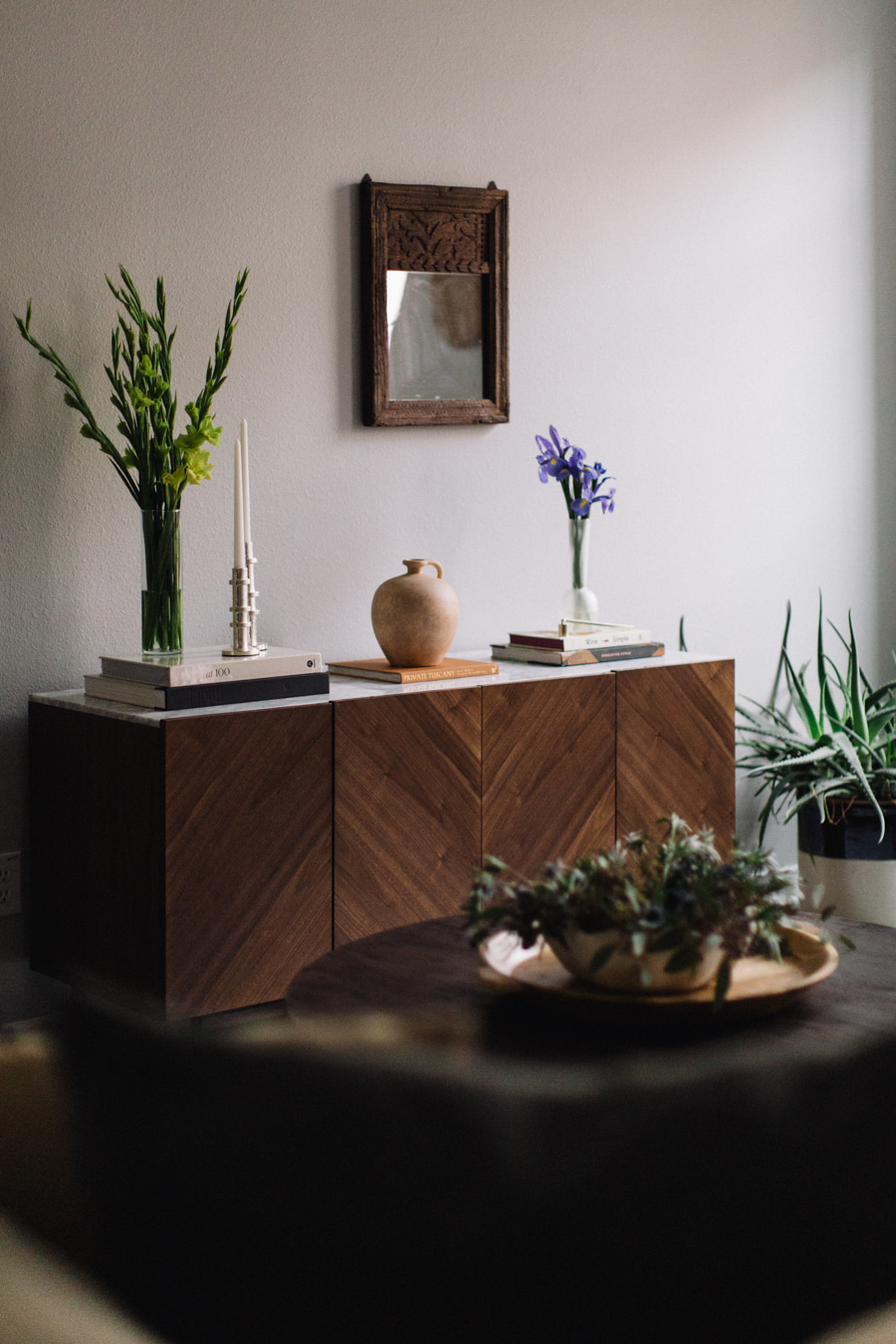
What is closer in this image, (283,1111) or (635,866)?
(283,1111)

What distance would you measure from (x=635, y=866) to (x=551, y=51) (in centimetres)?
239

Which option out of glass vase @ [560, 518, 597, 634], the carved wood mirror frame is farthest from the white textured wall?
glass vase @ [560, 518, 597, 634]

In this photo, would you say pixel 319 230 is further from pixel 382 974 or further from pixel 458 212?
pixel 382 974

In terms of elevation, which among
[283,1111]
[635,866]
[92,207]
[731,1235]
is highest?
[92,207]

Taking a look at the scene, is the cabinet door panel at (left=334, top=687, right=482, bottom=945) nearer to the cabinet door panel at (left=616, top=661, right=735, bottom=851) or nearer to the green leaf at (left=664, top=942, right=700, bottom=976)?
the cabinet door panel at (left=616, top=661, right=735, bottom=851)

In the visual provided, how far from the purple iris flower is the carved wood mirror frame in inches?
6.3

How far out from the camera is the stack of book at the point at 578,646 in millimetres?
3059

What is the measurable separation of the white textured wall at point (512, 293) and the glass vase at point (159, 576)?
24 centimetres

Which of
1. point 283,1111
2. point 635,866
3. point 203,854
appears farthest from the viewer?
point 203,854

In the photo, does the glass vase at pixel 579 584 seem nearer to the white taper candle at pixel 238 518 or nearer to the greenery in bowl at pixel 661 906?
the white taper candle at pixel 238 518

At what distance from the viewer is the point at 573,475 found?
325cm

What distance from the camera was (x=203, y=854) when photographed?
8.08 ft

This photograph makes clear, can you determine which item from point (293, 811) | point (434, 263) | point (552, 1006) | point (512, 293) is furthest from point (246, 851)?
point (512, 293)

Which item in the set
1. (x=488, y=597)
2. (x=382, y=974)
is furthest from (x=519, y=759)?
(x=382, y=974)
